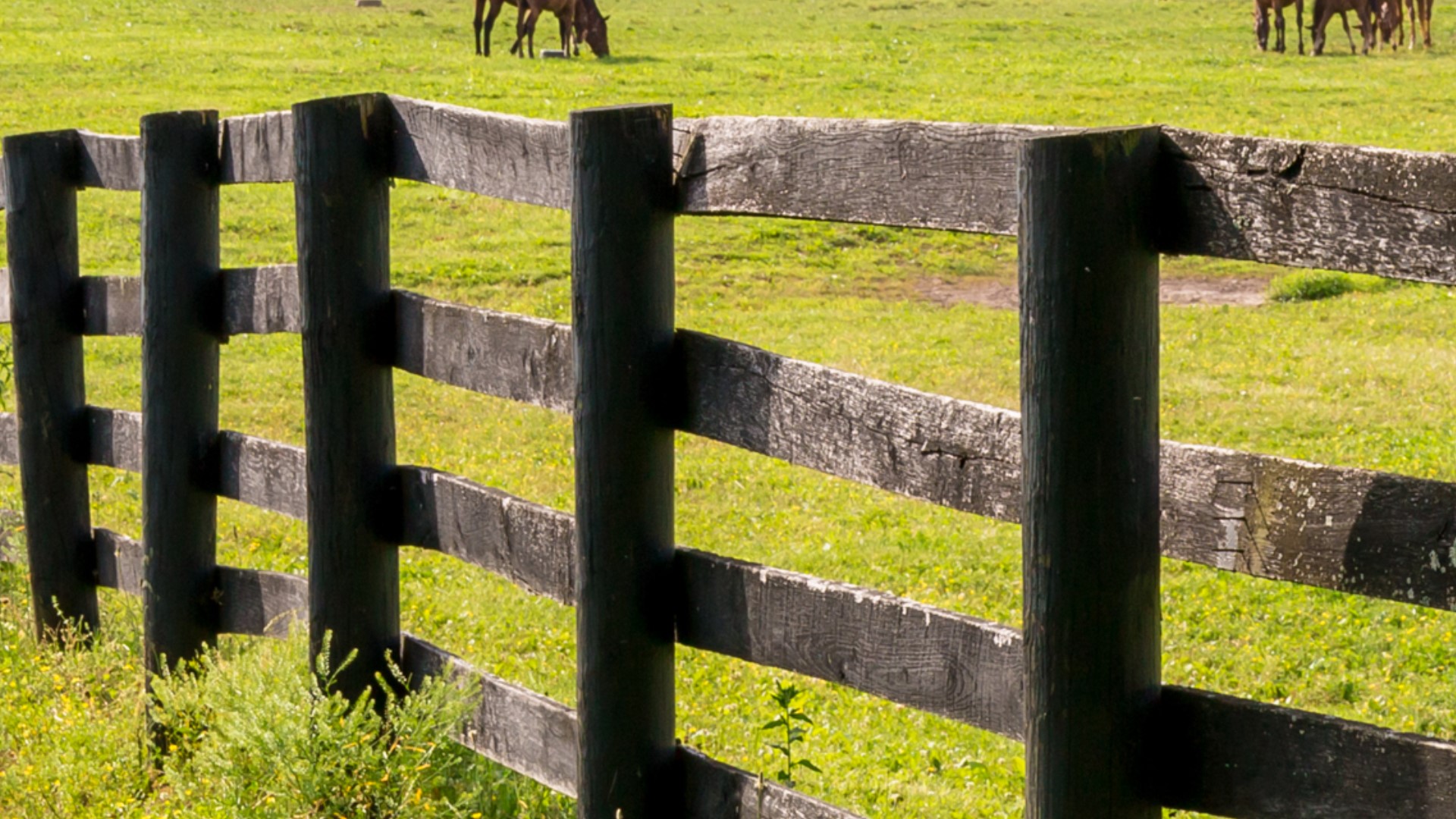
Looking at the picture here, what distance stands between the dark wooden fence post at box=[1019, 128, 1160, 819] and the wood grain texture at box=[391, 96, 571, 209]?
1334mm

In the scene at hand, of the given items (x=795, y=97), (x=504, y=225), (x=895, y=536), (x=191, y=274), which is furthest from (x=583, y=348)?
(x=795, y=97)

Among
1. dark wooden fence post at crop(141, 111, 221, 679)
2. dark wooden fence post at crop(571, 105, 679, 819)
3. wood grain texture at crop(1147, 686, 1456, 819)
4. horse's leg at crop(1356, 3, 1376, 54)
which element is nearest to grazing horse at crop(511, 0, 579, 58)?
horse's leg at crop(1356, 3, 1376, 54)

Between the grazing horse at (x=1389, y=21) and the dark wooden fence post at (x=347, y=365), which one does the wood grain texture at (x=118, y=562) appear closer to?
the dark wooden fence post at (x=347, y=365)

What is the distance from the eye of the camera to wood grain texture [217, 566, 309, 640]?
16.3ft

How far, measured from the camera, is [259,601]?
518 centimetres

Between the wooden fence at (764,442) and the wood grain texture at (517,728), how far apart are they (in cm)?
1

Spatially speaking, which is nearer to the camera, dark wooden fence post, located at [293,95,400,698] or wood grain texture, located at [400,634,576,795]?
wood grain texture, located at [400,634,576,795]

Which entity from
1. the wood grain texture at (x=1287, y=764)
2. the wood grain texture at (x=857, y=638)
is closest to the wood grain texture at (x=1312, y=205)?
the wood grain texture at (x=1287, y=764)

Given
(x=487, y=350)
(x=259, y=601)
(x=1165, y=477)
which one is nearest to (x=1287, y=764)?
(x=1165, y=477)

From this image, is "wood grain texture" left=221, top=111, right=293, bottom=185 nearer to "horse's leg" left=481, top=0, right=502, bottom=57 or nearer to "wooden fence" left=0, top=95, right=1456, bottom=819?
"wooden fence" left=0, top=95, right=1456, bottom=819

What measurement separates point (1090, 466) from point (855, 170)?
0.76m

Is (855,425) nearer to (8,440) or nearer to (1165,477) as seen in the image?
(1165,477)

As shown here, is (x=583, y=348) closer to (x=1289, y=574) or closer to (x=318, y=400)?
(x=318, y=400)

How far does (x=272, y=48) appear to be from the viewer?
3167cm
